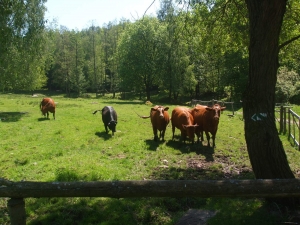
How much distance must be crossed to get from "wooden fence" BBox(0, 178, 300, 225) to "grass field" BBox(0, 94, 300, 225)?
135 centimetres

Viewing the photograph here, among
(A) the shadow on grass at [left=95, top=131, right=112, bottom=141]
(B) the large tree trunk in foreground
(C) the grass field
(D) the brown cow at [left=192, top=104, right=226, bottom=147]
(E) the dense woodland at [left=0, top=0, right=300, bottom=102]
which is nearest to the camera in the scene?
(B) the large tree trunk in foreground

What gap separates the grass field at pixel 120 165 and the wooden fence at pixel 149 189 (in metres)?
1.35

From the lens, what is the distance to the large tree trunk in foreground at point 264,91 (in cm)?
527

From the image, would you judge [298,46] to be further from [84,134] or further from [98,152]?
[84,134]

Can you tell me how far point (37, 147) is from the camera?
1242 cm

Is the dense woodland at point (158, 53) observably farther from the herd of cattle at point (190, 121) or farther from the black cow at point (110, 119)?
the black cow at point (110, 119)

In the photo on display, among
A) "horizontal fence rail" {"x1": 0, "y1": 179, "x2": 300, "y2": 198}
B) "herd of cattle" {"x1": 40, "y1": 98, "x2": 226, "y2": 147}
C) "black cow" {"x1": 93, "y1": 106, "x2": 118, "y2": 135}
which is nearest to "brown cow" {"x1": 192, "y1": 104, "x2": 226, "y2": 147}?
"herd of cattle" {"x1": 40, "y1": 98, "x2": 226, "y2": 147}

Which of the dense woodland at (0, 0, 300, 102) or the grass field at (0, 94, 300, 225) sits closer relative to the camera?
the grass field at (0, 94, 300, 225)

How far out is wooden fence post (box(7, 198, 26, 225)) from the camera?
408cm

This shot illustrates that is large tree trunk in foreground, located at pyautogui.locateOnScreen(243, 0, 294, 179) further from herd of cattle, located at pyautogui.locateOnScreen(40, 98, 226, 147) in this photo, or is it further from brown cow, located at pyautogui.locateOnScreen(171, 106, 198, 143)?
brown cow, located at pyautogui.locateOnScreen(171, 106, 198, 143)

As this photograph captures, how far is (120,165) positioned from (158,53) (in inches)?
1491

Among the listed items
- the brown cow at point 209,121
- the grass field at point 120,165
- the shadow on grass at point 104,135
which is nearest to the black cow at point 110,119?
the shadow on grass at point 104,135

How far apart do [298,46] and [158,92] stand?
52691mm

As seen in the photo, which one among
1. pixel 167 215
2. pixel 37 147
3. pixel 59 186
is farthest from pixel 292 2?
pixel 37 147
